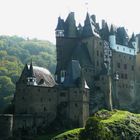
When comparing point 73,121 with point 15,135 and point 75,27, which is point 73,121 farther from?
point 75,27

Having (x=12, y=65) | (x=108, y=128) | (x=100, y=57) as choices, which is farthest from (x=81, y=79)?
(x=12, y=65)

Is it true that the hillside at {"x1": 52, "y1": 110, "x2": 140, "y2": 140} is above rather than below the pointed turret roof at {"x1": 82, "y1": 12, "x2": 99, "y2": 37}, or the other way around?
below

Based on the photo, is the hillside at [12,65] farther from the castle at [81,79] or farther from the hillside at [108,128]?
the hillside at [108,128]

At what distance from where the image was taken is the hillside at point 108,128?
7638cm

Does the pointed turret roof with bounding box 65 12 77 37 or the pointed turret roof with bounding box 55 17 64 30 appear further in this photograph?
the pointed turret roof with bounding box 65 12 77 37

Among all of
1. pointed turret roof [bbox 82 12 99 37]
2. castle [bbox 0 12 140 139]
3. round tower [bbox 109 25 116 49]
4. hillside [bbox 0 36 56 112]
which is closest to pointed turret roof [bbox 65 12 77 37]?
castle [bbox 0 12 140 139]

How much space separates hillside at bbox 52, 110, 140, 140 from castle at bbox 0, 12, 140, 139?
4.67 m

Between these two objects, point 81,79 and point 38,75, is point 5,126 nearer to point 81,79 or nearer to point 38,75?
point 38,75

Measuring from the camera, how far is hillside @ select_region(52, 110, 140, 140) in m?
76.4

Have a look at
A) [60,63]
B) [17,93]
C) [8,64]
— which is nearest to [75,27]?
[60,63]

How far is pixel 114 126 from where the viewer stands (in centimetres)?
8225

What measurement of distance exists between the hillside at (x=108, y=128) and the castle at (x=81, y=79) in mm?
4665

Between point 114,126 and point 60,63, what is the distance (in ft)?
74.5

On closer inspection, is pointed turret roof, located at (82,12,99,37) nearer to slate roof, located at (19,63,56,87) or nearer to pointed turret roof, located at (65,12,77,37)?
pointed turret roof, located at (65,12,77,37)
